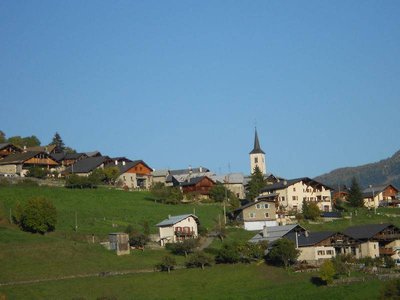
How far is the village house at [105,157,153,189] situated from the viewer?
→ 401 ft

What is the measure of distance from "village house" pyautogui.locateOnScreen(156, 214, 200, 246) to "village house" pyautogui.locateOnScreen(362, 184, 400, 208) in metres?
39.4

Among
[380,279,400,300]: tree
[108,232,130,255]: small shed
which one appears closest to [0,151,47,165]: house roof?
[108,232,130,255]: small shed

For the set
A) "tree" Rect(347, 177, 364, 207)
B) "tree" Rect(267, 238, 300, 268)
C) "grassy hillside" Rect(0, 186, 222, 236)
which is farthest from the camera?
"tree" Rect(347, 177, 364, 207)

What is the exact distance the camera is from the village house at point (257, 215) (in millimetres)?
95438

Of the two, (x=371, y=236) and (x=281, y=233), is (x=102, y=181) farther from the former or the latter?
(x=371, y=236)

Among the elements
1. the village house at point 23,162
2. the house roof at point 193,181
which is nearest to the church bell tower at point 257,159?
the house roof at point 193,181

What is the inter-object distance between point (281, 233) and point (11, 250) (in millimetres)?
27629

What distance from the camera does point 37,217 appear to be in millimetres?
80625

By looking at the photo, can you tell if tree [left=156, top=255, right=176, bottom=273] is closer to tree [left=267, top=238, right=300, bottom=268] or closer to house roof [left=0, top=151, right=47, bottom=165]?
tree [left=267, top=238, right=300, bottom=268]

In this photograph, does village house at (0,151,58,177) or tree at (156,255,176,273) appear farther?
village house at (0,151,58,177)

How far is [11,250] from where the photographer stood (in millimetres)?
71938

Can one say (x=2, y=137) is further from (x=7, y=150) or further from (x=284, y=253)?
(x=284, y=253)

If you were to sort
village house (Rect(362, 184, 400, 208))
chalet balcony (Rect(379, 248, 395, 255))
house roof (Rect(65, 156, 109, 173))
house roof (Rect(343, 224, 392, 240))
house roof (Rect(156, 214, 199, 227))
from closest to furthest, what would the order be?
1. house roof (Rect(343, 224, 392, 240))
2. chalet balcony (Rect(379, 248, 395, 255))
3. house roof (Rect(156, 214, 199, 227))
4. village house (Rect(362, 184, 400, 208))
5. house roof (Rect(65, 156, 109, 173))

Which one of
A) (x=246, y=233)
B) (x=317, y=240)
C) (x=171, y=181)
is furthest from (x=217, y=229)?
(x=171, y=181)
